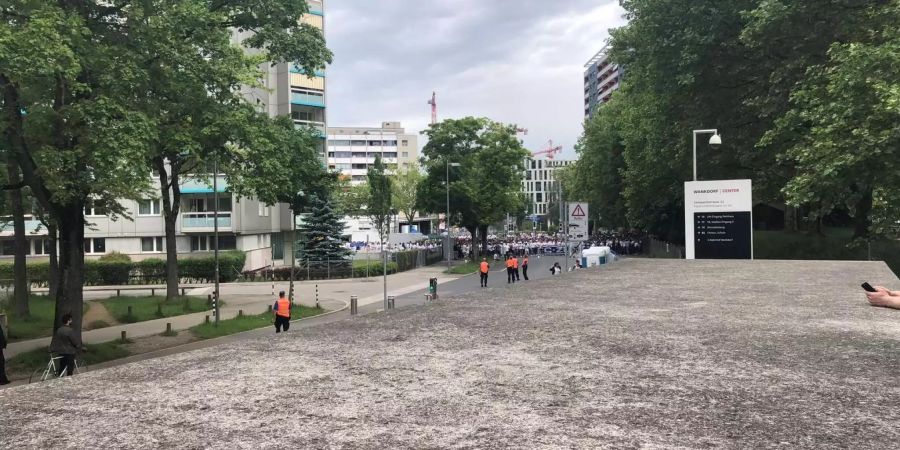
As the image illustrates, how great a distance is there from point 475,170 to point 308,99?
16637 mm

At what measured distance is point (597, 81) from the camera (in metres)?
157

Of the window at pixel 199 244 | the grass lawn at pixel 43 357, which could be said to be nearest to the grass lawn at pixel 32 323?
the grass lawn at pixel 43 357

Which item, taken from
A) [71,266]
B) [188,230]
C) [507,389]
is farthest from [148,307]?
[507,389]

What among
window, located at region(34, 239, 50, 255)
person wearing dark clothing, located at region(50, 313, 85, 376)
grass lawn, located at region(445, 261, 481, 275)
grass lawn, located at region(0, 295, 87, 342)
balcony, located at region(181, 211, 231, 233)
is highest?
balcony, located at region(181, 211, 231, 233)

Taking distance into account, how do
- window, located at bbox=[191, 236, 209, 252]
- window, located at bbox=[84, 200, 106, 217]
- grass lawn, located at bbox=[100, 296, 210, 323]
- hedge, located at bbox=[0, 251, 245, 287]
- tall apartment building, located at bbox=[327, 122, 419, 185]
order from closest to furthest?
window, located at bbox=[84, 200, 106, 217] → grass lawn, located at bbox=[100, 296, 210, 323] → hedge, located at bbox=[0, 251, 245, 287] → window, located at bbox=[191, 236, 209, 252] → tall apartment building, located at bbox=[327, 122, 419, 185]

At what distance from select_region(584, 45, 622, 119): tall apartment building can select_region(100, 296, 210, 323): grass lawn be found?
12285 centimetres

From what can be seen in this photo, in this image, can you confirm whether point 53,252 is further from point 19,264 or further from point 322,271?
point 322,271

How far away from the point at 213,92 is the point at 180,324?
10.3 meters

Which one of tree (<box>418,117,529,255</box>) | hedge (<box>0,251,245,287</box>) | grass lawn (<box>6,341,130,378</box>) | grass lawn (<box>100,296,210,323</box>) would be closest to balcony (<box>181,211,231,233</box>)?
hedge (<box>0,251,245,287</box>)

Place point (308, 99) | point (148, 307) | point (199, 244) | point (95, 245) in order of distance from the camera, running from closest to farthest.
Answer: point (148, 307) → point (95, 245) → point (199, 244) → point (308, 99)

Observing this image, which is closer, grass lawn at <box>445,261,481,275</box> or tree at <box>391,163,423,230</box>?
grass lawn at <box>445,261,481,275</box>

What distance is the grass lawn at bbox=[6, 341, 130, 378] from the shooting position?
1320cm

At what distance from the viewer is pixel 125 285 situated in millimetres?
39969

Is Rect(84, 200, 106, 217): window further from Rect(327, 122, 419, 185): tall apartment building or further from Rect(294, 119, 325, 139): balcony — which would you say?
Rect(327, 122, 419, 185): tall apartment building
